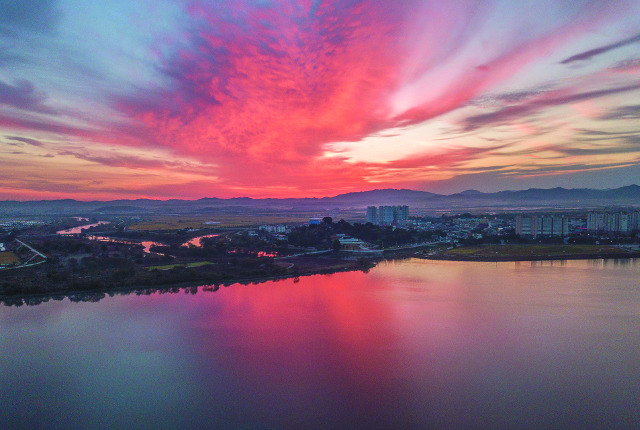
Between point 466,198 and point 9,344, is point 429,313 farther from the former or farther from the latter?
point 466,198

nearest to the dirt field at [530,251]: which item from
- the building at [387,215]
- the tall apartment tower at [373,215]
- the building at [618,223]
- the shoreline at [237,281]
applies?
the shoreline at [237,281]

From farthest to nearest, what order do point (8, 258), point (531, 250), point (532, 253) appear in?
point (531, 250) → point (532, 253) → point (8, 258)

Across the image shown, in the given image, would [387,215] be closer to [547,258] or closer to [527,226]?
[527,226]

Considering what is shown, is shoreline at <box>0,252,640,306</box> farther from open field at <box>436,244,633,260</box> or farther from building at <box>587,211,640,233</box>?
building at <box>587,211,640,233</box>

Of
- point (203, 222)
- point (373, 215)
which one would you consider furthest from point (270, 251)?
point (203, 222)

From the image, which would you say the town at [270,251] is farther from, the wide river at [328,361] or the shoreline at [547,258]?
the wide river at [328,361]

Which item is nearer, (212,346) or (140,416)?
(140,416)

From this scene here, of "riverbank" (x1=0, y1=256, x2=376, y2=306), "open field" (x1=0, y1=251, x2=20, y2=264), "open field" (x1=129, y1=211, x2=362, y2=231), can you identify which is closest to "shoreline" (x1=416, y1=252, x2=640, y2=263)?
"riverbank" (x1=0, y1=256, x2=376, y2=306)

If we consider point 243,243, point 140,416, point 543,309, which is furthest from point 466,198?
point 140,416
